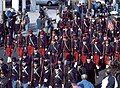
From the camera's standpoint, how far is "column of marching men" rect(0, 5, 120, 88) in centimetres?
2141

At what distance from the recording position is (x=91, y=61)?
76.4 feet

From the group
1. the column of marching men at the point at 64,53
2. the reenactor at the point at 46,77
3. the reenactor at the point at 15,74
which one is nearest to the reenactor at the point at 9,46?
the column of marching men at the point at 64,53

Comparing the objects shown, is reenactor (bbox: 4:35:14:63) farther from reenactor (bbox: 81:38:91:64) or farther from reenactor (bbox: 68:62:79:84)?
reenactor (bbox: 68:62:79:84)

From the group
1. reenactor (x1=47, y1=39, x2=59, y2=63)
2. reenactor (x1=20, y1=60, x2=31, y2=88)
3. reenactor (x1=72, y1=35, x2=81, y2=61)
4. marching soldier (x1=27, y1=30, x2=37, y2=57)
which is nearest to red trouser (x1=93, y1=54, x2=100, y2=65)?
reenactor (x1=72, y1=35, x2=81, y2=61)

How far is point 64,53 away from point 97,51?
4.49 feet

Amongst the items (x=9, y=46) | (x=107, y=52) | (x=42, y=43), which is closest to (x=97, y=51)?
(x=107, y=52)

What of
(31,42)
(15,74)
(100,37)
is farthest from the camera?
(31,42)

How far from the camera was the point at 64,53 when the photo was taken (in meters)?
25.4

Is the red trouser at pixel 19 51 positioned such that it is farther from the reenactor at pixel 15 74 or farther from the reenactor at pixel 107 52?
the reenactor at pixel 15 74

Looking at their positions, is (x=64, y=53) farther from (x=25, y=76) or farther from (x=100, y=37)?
(x=25, y=76)

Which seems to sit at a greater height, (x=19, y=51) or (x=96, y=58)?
(x=96, y=58)

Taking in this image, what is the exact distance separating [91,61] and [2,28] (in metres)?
9.01

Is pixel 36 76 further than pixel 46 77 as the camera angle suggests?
Yes

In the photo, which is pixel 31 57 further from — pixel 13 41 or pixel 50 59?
pixel 13 41
